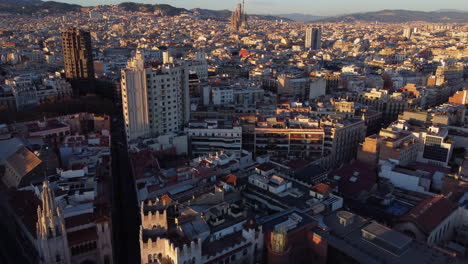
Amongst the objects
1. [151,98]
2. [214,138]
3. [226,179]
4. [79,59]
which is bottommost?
[214,138]

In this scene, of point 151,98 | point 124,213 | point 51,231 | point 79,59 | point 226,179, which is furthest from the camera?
point 79,59

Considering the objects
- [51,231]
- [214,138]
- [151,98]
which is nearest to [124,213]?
[51,231]

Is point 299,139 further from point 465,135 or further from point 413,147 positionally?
point 465,135

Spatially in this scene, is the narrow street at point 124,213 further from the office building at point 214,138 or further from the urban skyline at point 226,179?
the office building at point 214,138

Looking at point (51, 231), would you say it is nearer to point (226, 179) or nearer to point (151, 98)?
point (226, 179)

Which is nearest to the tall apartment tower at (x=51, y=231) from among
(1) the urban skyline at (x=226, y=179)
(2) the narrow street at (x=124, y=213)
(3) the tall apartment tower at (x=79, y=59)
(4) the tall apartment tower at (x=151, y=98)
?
(1) the urban skyline at (x=226, y=179)

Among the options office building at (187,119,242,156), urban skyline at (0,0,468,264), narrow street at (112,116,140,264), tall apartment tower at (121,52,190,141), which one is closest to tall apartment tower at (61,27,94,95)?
urban skyline at (0,0,468,264)
